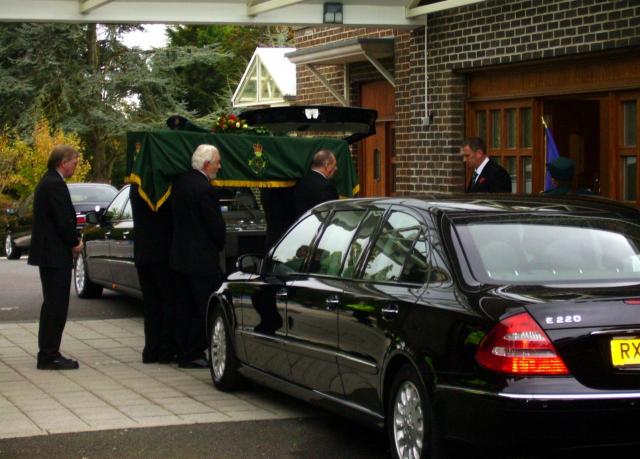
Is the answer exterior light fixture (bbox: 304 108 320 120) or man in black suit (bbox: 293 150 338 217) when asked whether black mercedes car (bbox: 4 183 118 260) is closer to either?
exterior light fixture (bbox: 304 108 320 120)

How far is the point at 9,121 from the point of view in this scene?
51.5 metres

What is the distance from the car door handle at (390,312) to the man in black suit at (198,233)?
380 cm

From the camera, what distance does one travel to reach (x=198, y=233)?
10.9m

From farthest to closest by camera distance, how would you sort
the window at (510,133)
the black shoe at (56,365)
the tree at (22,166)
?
1. the tree at (22,166)
2. the window at (510,133)
3. the black shoe at (56,365)

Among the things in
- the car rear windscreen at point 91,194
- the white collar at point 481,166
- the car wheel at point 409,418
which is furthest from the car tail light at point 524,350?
the car rear windscreen at point 91,194

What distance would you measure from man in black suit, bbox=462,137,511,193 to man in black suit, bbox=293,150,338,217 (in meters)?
1.24

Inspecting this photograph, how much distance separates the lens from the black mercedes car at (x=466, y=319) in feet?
20.4

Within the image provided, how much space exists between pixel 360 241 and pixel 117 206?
8289 millimetres

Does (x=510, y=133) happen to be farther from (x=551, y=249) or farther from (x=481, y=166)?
(x=551, y=249)

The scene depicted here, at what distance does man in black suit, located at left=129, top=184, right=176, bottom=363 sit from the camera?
37.9ft

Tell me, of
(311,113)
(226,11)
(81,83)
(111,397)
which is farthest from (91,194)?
(81,83)

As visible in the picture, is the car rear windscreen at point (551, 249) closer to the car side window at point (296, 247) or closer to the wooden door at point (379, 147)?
the car side window at point (296, 247)

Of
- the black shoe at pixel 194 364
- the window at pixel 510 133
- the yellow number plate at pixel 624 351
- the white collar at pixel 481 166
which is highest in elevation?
the window at pixel 510 133

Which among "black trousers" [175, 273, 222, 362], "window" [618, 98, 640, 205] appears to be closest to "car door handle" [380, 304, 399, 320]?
"black trousers" [175, 273, 222, 362]
